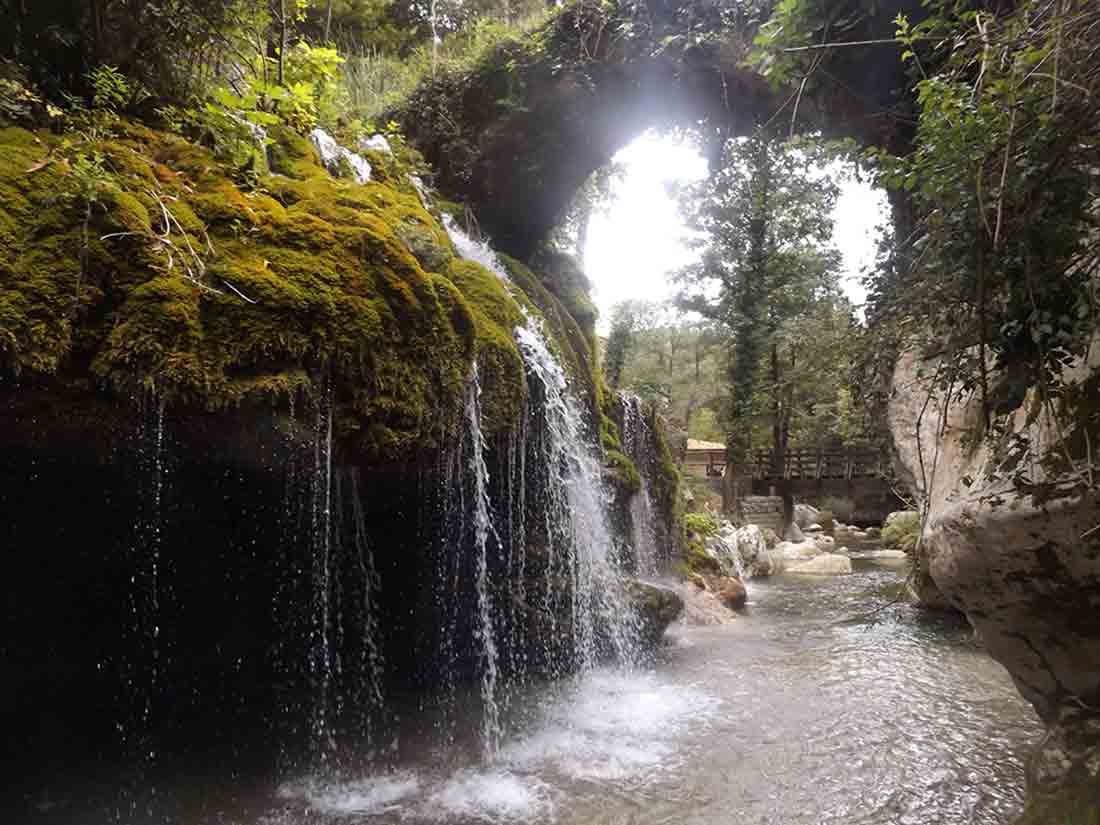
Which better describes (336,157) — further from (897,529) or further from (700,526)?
(897,529)

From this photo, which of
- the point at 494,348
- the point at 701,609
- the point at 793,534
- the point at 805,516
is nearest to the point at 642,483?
the point at 701,609

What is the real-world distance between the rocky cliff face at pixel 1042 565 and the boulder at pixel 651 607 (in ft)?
13.3

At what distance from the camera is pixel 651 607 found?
293 inches

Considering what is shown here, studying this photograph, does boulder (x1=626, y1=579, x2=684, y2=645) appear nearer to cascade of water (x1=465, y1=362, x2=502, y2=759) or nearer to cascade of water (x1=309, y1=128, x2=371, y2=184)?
cascade of water (x1=465, y1=362, x2=502, y2=759)

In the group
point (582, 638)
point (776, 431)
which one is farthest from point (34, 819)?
point (776, 431)

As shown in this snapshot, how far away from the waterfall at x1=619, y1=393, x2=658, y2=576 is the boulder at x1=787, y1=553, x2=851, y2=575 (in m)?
6.66

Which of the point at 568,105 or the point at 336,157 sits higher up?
the point at 568,105

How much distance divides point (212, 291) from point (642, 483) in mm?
6897

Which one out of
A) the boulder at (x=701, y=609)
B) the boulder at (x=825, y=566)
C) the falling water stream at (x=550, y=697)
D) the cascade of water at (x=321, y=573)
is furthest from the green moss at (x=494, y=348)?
the boulder at (x=825, y=566)

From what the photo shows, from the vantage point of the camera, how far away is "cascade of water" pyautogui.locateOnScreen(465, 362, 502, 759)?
4.75 m

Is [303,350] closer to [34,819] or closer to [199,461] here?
[199,461]

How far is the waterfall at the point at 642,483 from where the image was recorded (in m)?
9.35

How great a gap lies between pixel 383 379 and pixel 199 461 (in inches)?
44.9

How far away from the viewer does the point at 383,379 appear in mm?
3990
